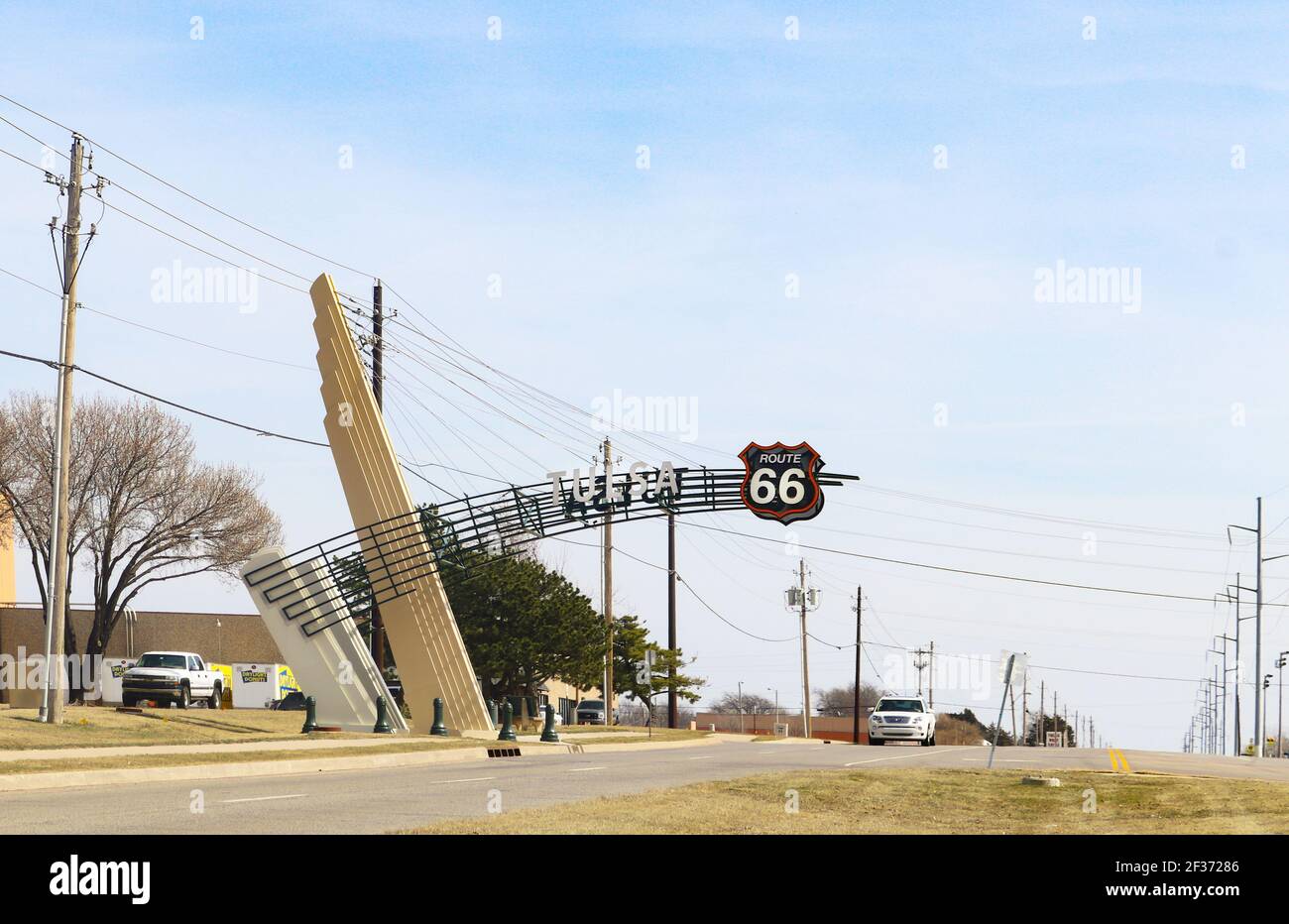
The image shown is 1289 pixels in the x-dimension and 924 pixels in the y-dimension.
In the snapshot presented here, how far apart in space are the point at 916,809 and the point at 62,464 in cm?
2227

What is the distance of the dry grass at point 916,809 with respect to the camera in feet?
46.4

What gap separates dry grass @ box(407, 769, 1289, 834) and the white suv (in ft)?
73.4

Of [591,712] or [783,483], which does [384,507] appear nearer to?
[783,483]

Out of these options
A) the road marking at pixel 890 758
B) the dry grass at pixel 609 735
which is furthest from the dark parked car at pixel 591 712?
the road marking at pixel 890 758

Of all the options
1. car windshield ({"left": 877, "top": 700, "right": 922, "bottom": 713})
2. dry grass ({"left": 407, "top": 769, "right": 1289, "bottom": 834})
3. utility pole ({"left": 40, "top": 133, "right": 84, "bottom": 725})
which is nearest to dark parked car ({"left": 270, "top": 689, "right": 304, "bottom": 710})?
utility pole ({"left": 40, "top": 133, "right": 84, "bottom": 725})

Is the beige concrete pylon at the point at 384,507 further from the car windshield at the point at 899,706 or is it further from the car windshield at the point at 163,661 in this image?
the car windshield at the point at 899,706

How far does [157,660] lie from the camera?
146 feet

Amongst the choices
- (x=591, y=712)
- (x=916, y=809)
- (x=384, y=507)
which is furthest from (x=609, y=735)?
(x=916, y=809)

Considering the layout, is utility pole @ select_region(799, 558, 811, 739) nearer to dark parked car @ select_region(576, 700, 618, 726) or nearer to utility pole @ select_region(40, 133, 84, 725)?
dark parked car @ select_region(576, 700, 618, 726)

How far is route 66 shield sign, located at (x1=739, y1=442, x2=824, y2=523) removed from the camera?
35375 millimetres

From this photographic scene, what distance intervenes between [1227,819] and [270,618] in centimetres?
2630

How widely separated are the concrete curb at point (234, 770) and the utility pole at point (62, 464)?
912 cm
